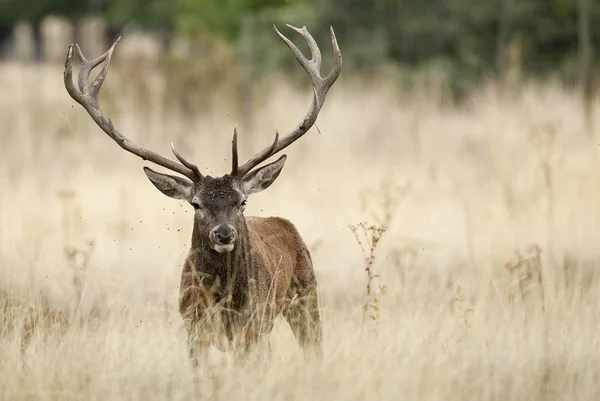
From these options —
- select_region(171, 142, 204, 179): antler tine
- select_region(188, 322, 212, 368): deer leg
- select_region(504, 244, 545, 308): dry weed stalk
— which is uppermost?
select_region(171, 142, 204, 179): antler tine

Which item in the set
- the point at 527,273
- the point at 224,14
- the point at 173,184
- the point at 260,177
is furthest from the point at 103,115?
the point at 224,14

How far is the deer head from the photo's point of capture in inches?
255

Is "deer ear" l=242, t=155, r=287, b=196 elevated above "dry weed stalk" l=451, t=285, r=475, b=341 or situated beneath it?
elevated above

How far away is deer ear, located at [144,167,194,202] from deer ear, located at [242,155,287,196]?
34 centimetres

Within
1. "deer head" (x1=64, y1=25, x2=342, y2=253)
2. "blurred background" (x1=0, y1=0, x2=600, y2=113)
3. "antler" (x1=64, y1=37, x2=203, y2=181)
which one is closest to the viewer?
"deer head" (x1=64, y1=25, x2=342, y2=253)

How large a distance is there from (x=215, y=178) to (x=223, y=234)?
0.51m

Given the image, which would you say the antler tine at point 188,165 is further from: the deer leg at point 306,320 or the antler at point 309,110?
the deer leg at point 306,320

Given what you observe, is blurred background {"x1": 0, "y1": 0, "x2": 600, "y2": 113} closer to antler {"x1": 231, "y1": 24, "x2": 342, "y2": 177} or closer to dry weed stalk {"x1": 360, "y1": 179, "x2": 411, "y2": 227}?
dry weed stalk {"x1": 360, "y1": 179, "x2": 411, "y2": 227}

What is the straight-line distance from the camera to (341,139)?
15570mm

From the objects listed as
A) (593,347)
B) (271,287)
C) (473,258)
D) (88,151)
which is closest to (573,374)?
(593,347)

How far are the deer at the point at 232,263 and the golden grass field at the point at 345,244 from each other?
0.54 feet

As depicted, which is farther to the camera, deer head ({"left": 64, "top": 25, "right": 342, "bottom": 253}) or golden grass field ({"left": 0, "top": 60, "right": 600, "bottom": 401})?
deer head ({"left": 64, "top": 25, "right": 342, "bottom": 253})

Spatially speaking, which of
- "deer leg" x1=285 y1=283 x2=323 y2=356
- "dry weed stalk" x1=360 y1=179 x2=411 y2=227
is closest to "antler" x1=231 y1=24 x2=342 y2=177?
"deer leg" x1=285 y1=283 x2=323 y2=356

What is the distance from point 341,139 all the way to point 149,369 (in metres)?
10.1
